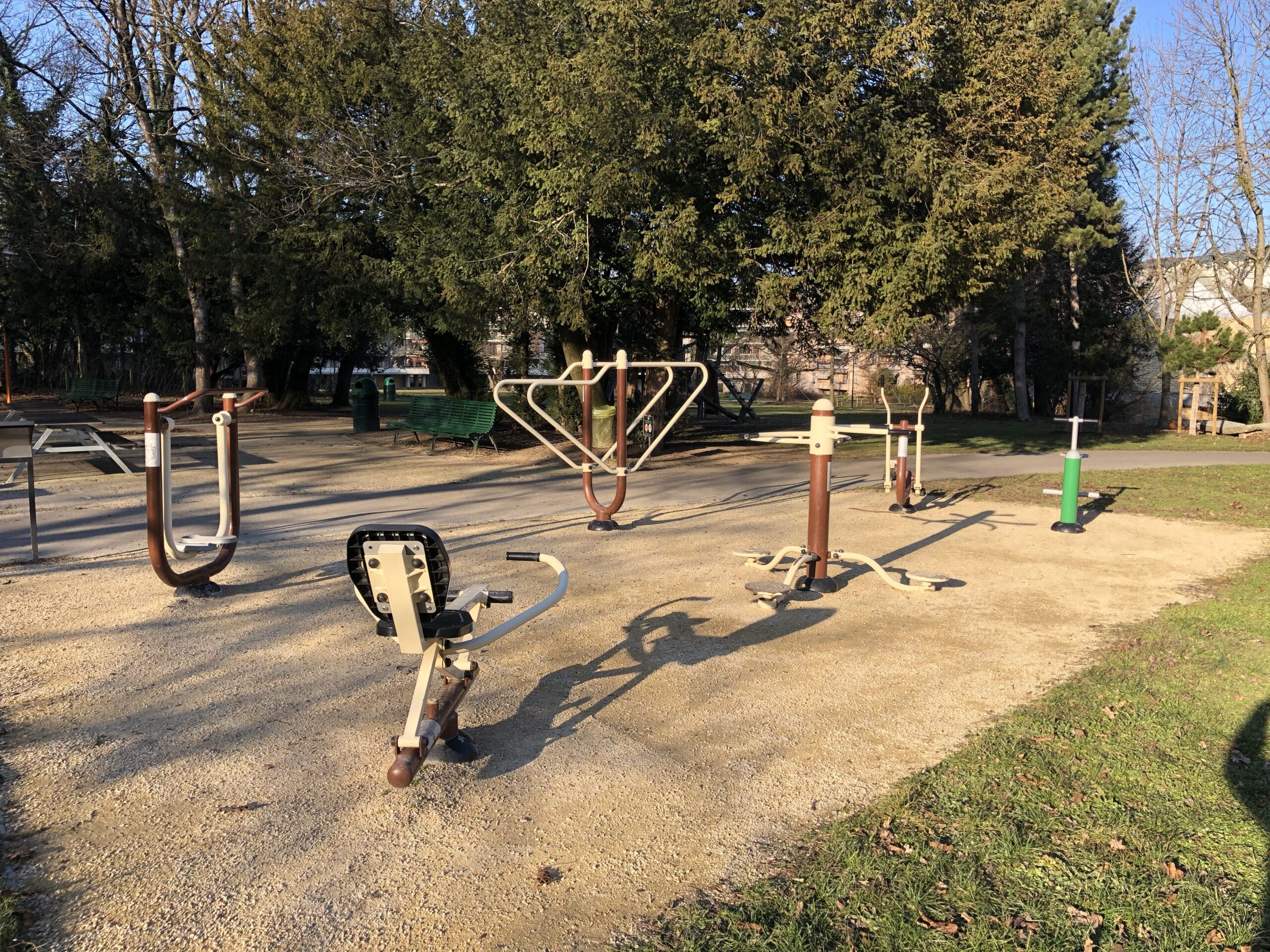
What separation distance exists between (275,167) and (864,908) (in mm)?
17947

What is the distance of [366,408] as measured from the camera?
69.2 ft

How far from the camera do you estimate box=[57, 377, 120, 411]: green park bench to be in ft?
83.6

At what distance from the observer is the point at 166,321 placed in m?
25.3

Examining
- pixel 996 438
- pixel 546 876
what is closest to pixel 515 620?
pixel 546 876

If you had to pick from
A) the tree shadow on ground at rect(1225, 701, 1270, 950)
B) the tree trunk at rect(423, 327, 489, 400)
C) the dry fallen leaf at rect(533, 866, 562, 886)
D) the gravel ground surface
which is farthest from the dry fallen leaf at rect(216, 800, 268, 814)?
the tree trunk at rect(423, 327, 489, 400)

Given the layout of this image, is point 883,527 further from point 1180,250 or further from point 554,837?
point 1180,250

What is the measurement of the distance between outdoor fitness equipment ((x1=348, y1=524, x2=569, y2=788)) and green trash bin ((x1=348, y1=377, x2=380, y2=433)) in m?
18.2

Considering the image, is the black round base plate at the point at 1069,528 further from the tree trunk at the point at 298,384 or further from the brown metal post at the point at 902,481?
the tree trunk at the point at 298,384

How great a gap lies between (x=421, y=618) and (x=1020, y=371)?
101 ft

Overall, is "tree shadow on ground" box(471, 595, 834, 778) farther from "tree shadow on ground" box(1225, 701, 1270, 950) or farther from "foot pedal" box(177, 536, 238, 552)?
"foot pedal" box(177, 536, 238, 552)

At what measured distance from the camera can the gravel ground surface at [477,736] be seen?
2723 mm

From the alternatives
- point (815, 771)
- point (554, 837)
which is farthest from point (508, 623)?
point (815, 771)

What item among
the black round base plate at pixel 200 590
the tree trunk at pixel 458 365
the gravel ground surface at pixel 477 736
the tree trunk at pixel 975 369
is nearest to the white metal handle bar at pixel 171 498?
the black round base plate at pixel 200 590

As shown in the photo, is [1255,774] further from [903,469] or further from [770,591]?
[903,469]
